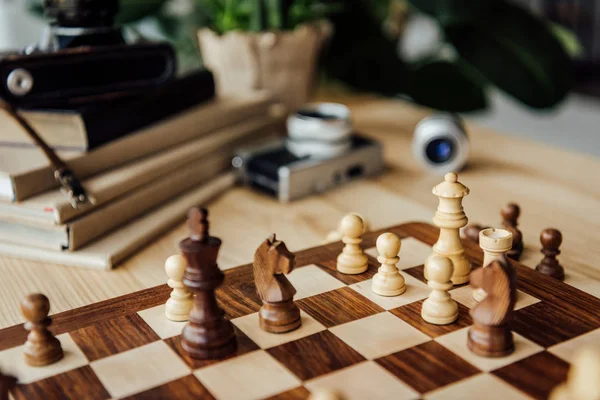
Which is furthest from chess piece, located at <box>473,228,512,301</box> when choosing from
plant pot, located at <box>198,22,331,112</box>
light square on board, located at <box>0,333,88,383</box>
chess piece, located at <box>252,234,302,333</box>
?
plant pot, located at <box>198,22,331,112</box>

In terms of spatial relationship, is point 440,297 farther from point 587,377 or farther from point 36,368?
point 36,368

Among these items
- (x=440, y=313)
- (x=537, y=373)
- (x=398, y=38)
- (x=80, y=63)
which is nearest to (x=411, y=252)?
(x=440, y=313)

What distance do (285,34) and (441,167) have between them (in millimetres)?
440

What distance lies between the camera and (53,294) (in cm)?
91

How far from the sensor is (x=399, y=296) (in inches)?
32.1

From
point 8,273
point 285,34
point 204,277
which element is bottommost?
point 8,273

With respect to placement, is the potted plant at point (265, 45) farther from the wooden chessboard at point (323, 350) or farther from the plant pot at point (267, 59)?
the wooden chessboard at point (323, 350)

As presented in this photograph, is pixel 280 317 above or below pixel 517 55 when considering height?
below

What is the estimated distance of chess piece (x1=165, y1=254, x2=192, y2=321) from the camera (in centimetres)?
77

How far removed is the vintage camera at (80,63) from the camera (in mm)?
1102

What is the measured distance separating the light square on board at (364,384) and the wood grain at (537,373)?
0.31ft

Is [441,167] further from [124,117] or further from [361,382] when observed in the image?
[361,382]

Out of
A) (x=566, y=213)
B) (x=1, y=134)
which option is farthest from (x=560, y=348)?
(x=1, y=134)

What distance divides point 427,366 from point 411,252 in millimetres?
294
